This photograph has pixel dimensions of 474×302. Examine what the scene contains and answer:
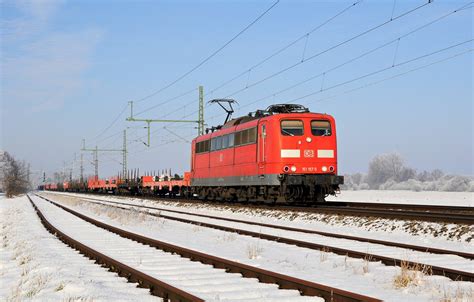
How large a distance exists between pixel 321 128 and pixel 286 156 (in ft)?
7.11

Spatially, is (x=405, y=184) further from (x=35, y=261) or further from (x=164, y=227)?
(x=35, y=261)

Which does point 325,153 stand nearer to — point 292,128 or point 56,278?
point 292,128

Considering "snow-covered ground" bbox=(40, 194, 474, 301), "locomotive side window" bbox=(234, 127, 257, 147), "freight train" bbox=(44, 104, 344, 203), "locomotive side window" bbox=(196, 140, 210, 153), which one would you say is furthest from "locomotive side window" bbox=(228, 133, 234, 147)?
"snow-covered ground" bbox=(40, 194, 474, 301)

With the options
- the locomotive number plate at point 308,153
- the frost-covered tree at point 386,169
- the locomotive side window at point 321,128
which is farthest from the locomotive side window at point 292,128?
the frost-covered tree at point 386,169

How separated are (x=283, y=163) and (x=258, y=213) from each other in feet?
7.12

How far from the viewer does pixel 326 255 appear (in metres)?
10.3

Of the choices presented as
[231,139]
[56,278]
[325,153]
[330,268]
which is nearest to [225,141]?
[231,139]

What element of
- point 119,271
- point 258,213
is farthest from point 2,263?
point 258,213

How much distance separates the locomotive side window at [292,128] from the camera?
76.8 ft

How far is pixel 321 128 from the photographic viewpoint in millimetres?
24234

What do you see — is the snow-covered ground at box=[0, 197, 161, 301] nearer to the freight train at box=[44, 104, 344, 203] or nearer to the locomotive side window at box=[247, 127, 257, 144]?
the freight train at box=[44, 104, 344, 203]

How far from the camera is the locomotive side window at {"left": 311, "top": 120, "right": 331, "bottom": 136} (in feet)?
78.9

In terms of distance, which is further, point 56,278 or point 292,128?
point 292,128

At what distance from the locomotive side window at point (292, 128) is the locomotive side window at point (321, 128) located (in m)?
0.56
